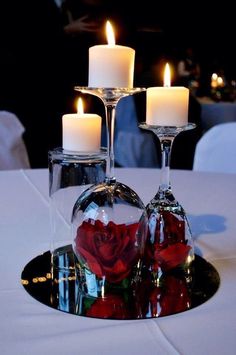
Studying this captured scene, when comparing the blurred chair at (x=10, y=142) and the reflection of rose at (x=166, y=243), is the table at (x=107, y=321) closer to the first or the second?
the reflection of rose at (x=166, y=243)

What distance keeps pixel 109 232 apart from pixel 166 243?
72 millimetres

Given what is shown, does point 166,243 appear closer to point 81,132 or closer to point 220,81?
point 81,132

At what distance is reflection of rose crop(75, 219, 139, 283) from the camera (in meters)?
0.50

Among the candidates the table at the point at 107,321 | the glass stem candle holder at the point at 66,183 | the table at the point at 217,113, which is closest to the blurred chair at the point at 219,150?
the table at the point at 107,321

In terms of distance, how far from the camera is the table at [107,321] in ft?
1.38

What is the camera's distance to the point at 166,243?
55 centimetres

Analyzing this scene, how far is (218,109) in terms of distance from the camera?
3125mm

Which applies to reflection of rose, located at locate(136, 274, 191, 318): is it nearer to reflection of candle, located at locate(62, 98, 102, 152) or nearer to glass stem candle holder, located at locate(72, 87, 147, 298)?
glass stem candle holder, located at locate(72, 87, 147, 298)

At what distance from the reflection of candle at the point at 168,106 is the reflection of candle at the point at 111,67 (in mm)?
44

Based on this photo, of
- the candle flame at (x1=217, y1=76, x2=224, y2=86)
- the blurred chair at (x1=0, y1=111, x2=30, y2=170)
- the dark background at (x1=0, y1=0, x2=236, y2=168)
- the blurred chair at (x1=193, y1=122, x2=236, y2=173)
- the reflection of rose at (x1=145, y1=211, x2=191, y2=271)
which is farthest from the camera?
the candle flame at (x1=217, y1=76, x2=224, y2=86)

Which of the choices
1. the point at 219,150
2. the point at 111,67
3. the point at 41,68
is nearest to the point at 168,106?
the point at 111,67

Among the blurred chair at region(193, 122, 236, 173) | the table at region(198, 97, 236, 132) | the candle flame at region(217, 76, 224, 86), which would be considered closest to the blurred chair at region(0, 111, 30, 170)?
the blurred chair at region(193, 122, 236, 173)

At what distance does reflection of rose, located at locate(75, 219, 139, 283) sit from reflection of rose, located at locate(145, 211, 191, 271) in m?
0.03

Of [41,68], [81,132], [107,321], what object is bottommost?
[107,321]
